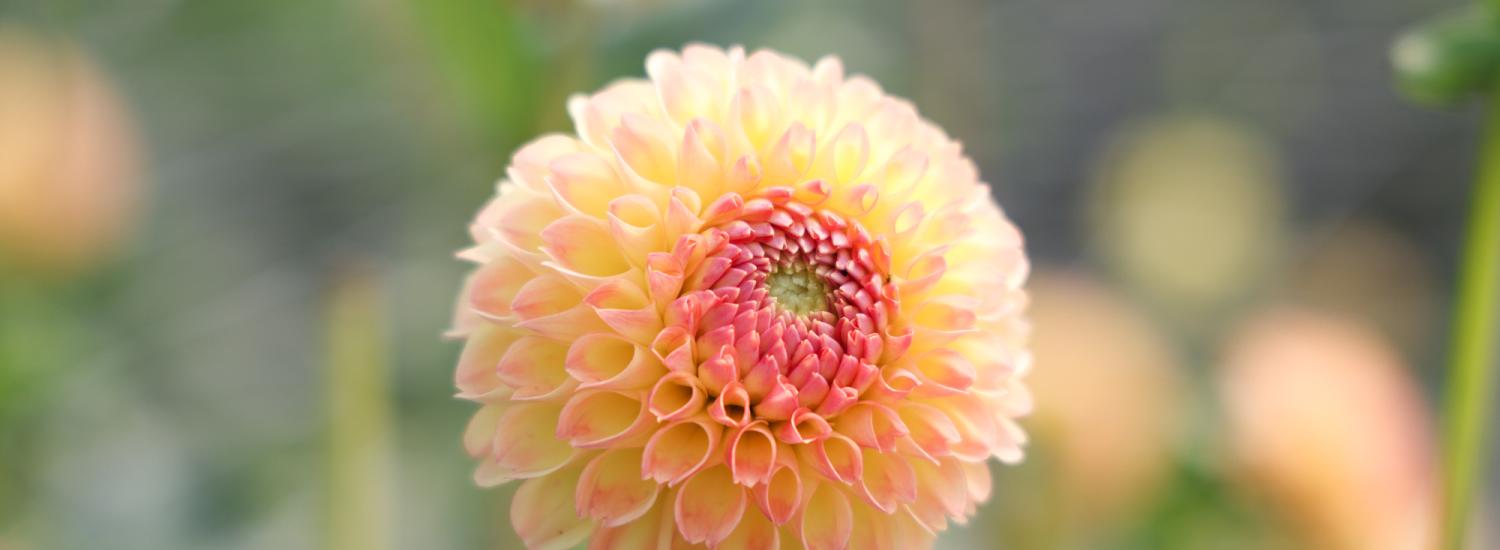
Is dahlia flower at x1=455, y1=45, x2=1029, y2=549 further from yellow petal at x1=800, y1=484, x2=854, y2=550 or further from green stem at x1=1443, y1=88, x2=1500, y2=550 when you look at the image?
green stem at x1=1443, y1=88, x2=1500, y2=550

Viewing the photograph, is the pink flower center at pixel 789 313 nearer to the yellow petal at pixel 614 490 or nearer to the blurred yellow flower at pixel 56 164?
the yellow petal at pixel 614 490

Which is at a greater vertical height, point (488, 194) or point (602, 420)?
point (488, 194)

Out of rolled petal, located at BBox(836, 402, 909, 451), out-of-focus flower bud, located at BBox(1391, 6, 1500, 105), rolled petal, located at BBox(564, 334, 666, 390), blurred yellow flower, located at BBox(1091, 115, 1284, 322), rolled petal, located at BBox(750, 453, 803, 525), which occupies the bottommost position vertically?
rolled petal, located at BBox(750, 453, 803, 525)

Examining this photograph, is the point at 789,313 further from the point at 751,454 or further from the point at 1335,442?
the point at 1335,442

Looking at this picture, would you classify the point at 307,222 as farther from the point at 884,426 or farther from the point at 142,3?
the point at 884,426

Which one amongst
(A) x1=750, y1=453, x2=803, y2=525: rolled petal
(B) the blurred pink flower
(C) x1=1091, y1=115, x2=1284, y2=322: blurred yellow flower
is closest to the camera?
(A) x1=750, y1=453, x2=803, y2=525: rolled petal

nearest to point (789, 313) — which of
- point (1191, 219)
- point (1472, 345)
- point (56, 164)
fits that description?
point (1472, 345)

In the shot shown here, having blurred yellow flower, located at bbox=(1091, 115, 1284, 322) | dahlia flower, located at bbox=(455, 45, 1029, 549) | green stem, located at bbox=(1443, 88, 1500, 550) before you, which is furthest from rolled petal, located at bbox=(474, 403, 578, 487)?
blurred yellow flower, located at bbox=(1091, 115, 1284, 322)

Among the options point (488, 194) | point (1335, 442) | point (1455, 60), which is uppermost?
point (488, 194)
